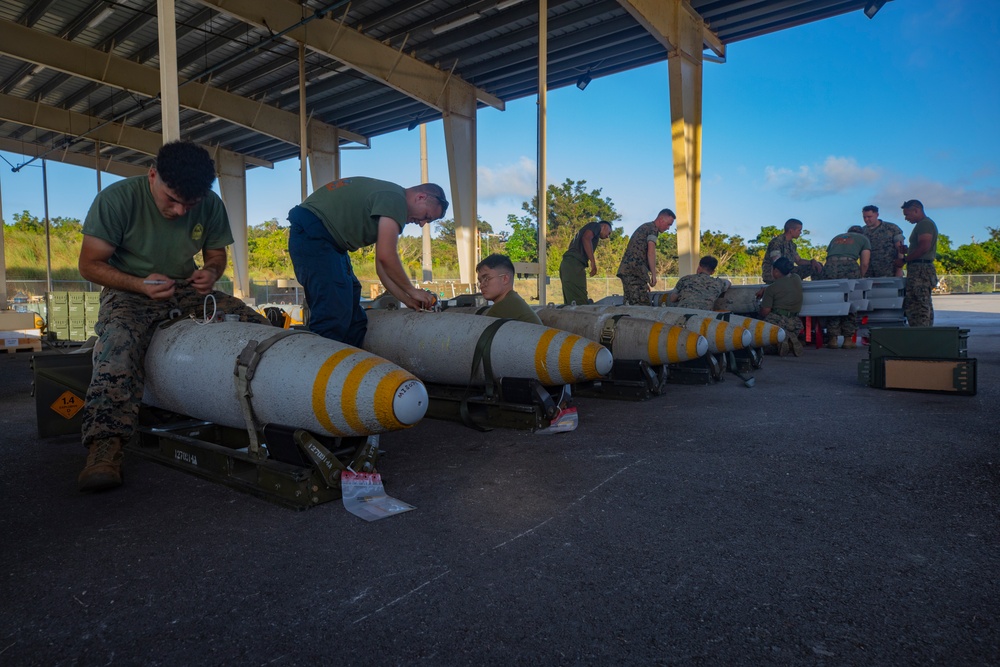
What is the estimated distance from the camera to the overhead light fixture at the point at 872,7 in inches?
415

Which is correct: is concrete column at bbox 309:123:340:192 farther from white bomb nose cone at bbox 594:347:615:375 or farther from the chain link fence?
white bomb nose cone at bbox 594:347:615:375

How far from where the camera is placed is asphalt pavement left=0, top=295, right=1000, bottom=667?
1.32 m

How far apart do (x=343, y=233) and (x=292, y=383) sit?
133cm

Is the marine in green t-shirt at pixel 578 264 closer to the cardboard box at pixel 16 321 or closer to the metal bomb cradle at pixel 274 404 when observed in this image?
the metal bomb cradle at pixel 274 404

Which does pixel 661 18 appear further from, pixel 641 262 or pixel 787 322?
pixel 787 322

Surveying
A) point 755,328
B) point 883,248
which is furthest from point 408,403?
point 883,248

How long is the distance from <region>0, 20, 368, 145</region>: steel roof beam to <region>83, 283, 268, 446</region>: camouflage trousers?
1194cm

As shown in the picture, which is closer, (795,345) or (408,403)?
(408,403)

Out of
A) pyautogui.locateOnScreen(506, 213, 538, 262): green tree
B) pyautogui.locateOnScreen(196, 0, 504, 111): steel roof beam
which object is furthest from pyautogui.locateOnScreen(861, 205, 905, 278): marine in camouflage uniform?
pyautogui.locateOnScreen(506, 213, 538, 262): green tree

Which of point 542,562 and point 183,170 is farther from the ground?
point 183,170

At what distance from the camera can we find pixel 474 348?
360 cm

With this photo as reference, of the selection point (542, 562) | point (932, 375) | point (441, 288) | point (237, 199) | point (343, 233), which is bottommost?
point (542, 562)

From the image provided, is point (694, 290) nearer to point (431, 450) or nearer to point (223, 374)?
point (431, 450)

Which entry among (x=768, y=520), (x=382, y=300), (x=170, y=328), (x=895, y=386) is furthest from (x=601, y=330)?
(x=170, y=328)
